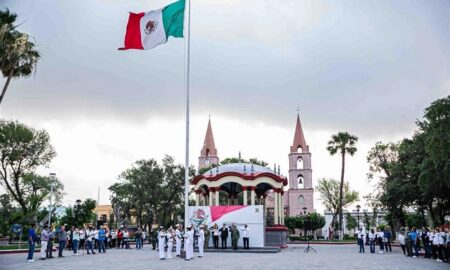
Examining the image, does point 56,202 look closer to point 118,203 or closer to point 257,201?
point 118,203

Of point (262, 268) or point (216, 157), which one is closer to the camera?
point (262, 268)

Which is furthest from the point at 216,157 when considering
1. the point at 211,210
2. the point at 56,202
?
the point at 211,210

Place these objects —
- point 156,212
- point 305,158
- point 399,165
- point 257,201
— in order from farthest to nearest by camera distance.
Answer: point 305,158 < point 156,212 < point 257,201 < point 399,165

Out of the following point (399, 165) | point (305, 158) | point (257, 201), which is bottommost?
point (257, 201)

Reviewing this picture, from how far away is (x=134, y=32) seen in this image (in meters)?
18.8

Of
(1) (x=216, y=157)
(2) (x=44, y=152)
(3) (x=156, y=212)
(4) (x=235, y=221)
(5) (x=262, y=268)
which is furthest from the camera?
(1) (x=216, y=157)

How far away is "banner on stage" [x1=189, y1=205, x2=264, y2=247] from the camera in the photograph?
26.3 m

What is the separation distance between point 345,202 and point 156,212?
43.2 metres

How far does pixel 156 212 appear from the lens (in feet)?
169

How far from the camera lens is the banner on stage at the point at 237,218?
2633 cm

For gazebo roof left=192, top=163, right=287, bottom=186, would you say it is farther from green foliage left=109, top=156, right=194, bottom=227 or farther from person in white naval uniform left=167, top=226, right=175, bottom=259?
green foliage left=109, top=156, right=194, bottom=227

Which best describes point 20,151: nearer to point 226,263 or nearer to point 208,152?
point 226,263

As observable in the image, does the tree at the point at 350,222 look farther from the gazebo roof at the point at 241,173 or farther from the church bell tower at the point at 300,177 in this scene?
the gazebo roof at the point at 241,173

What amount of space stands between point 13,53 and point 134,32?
10.8m
